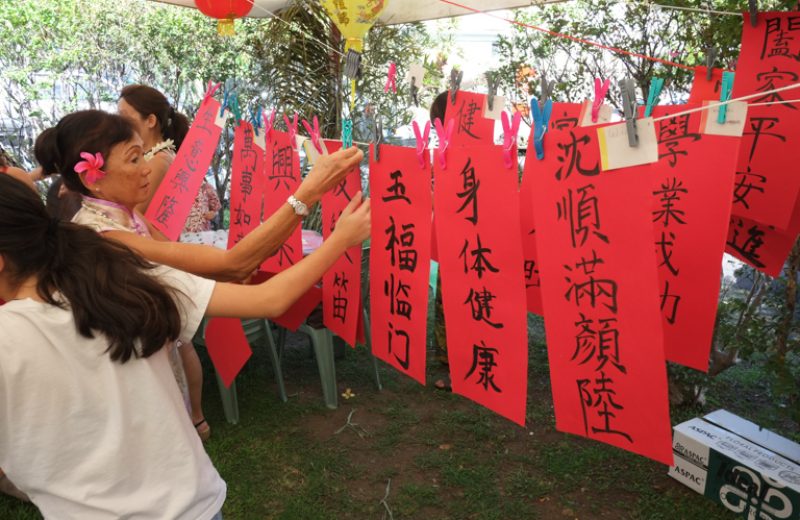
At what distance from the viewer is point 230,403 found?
300cm

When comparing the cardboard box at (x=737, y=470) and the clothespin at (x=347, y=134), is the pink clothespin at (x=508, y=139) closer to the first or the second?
the clothespin at (x=347, y=134)

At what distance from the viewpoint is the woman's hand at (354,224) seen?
1279mm

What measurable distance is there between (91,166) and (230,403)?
190 cm

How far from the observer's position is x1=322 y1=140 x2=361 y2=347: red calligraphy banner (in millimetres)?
1554

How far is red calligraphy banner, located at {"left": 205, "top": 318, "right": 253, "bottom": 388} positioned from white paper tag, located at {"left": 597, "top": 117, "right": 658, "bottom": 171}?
1.28m

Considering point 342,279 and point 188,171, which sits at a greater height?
point 188,171

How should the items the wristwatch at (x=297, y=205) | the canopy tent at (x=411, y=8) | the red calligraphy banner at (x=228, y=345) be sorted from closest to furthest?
1. the wristwatch at (x=297, y=205)
2. the red calligraphy banner at (x=228, y=345)
3. the canopy tent at (x=411, y=8)

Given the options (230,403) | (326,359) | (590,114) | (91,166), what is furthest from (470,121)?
(230,403)

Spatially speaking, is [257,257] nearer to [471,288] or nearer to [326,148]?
[326,148]

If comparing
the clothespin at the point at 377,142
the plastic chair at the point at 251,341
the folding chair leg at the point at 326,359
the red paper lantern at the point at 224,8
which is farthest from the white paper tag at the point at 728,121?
the red paper lantern at the point at 224,8

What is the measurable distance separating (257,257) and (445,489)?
1.56m

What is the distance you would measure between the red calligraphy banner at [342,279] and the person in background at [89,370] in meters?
0.59

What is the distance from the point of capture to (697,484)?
234cm

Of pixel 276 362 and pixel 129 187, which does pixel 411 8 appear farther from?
pixel 129 187
